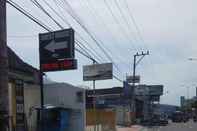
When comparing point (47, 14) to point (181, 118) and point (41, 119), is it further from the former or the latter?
point (181, 118)

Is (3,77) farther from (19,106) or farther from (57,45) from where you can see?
(57,45)

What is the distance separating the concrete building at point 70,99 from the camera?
90.4ft

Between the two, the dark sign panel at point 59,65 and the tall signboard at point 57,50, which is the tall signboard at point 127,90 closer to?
the tall signboard at point 57,50

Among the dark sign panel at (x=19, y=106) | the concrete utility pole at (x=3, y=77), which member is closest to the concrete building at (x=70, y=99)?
the dark sign panel at (x=19, y=106)

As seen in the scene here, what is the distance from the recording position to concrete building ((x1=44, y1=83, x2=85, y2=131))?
2756 cm

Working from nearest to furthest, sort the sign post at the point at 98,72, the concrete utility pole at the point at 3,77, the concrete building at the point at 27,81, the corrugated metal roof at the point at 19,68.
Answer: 1. the concrete utility pole at the point at 3,77
2. the concrete building at the point at 27,81
3. the corrugated metal roof at the point at 19,68
4. the sign post at the point at 98,72

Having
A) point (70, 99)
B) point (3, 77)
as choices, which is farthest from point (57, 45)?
point (3, 77)

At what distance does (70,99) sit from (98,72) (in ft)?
60.9

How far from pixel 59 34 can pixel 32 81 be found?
573cm

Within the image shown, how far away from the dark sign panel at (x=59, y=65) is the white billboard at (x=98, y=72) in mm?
23489

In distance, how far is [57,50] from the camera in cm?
2091

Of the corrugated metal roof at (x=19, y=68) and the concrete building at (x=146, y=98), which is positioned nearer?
the corrugated metal roof at (x=19, y=68)

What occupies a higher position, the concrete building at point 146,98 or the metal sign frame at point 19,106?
the metal sign frame at point 19,106

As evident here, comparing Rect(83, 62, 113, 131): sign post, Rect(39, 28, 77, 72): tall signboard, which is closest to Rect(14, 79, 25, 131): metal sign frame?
Rect(39, 28, 77, 72): tall signboard
